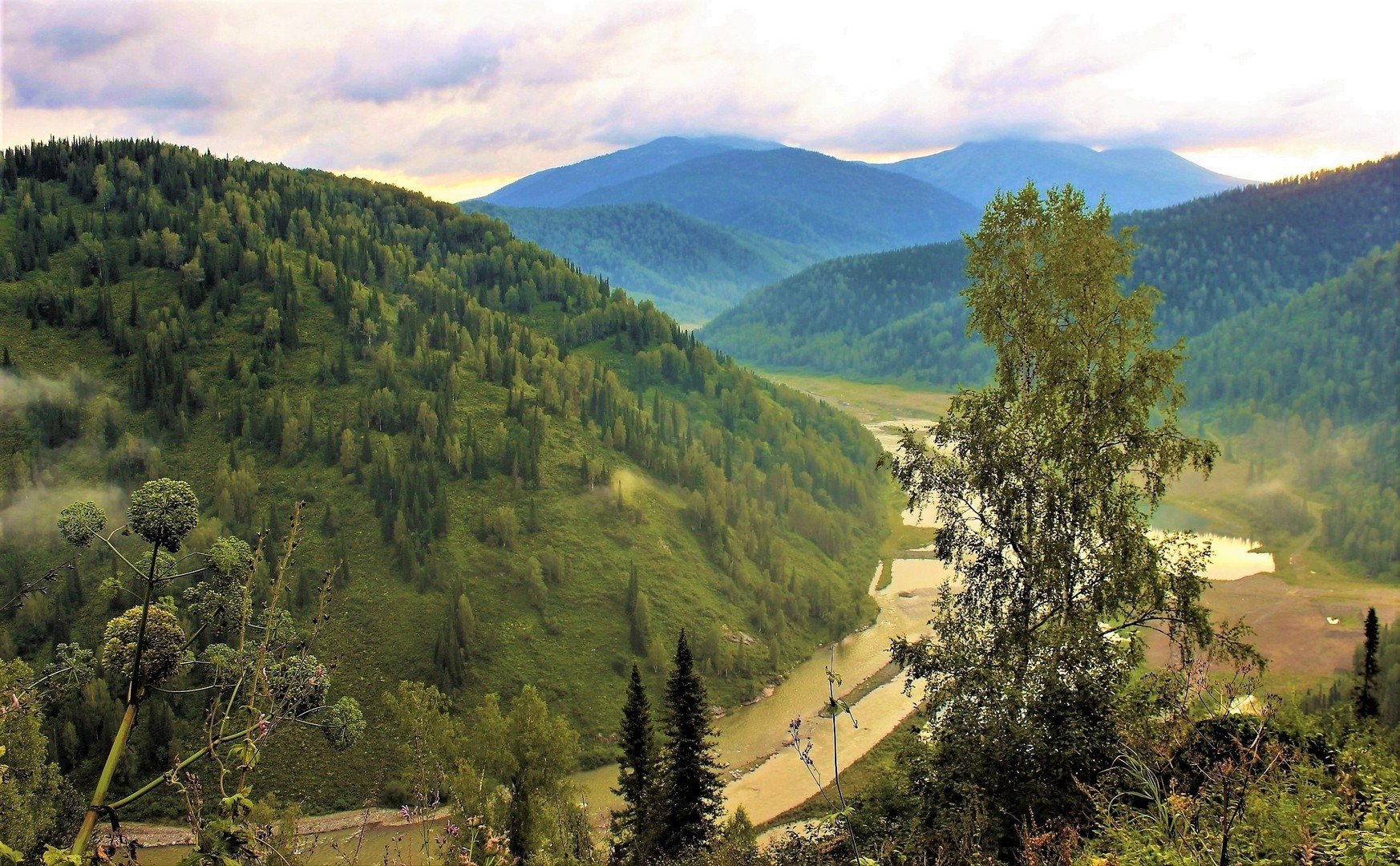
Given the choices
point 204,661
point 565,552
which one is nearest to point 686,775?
point 204,661

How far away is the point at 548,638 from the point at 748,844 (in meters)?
41.8

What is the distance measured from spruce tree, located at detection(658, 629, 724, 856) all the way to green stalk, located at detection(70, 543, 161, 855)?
110ft

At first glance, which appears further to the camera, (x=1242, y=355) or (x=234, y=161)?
(x=1242, y=355)

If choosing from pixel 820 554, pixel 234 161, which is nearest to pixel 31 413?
pixel 234 161

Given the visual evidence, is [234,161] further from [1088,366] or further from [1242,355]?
[1242,355]

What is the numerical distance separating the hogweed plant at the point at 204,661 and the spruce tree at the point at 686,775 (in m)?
30.4

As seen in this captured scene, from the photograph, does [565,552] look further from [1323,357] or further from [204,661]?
[1323,357]

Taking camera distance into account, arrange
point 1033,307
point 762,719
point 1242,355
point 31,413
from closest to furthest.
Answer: point 1033,307, point 762,719, point 31,413, point 1242,355

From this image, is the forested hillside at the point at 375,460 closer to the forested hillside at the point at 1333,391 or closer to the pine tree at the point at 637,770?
the pine tree at the point at 637,770

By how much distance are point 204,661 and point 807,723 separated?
207ft

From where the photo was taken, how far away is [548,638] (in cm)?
7481

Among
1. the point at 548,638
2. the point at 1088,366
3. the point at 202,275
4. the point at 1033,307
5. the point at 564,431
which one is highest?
the point at 202,275

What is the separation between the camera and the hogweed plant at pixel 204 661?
780 cm

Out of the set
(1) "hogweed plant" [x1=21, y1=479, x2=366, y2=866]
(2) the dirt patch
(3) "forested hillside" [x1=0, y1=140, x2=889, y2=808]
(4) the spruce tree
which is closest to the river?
(3) "forested hillside" [x1=0, y1=140, x2=889, y2=808]
